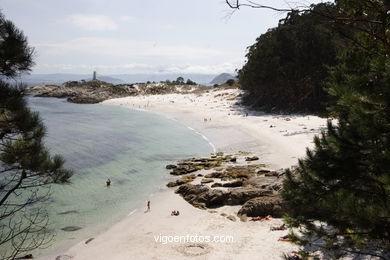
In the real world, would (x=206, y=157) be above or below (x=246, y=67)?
below

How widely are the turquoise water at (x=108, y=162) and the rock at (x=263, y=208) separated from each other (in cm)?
800

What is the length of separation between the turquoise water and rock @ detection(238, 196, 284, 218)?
800cm

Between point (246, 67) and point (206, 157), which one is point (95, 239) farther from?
point (246, 67)

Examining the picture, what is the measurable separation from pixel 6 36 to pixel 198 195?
17298mm

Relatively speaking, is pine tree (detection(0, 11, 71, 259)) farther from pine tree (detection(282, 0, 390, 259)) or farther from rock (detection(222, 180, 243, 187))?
rock (detection(222, 180, 243, 187))

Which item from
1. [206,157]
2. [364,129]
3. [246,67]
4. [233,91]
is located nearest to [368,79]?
[364,129]

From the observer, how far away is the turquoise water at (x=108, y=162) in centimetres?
2094

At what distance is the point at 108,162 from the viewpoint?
116 feet

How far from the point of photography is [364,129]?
236 inches

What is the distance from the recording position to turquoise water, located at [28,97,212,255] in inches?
824

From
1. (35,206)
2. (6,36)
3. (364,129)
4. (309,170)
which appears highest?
(6,36)

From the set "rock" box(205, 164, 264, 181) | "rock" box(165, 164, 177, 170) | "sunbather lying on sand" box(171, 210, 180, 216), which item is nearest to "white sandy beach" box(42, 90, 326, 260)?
"sunbather lying on sand" box(171, 210, 180, 216)

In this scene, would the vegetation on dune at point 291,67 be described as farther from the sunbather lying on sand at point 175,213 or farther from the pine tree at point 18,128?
the pine tree at point 18,128

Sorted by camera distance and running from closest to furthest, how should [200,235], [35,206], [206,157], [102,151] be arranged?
1. [200,235]
2. [35,206]
3. [206,157]
4. [102,151]
